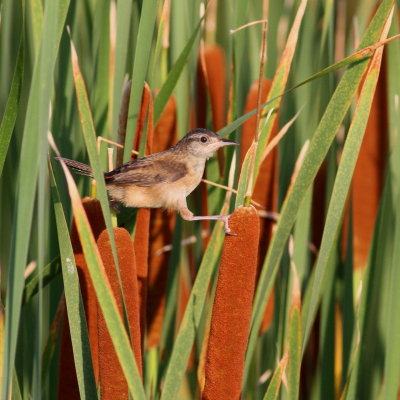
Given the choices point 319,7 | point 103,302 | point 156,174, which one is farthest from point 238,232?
point 319,7

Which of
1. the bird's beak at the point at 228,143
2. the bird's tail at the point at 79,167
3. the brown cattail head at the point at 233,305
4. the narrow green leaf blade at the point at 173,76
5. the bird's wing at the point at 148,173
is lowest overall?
the brown cattail head at the point at 233,305

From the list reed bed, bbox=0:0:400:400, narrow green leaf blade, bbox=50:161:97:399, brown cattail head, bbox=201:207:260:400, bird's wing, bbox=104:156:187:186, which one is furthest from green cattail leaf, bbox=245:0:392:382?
bird's wing, bbox=104:156:187:186

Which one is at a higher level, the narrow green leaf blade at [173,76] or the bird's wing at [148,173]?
the narrow green leaf blade at [173,76]

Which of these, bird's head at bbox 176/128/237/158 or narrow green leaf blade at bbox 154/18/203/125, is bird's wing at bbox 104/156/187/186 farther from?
narrow green leaf blade at bbox 154/18/203/125

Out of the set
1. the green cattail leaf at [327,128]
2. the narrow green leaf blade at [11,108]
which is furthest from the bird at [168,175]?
the narrow green leaf blade at [11,108]

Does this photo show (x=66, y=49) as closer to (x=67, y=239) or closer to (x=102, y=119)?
(x=102, y=119)

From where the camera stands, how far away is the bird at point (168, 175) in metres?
2.44

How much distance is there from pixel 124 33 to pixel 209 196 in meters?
0.78

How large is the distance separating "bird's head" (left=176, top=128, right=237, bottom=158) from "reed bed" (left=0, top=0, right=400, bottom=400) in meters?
0.06

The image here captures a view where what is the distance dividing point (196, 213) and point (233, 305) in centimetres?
128

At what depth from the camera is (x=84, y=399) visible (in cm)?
171

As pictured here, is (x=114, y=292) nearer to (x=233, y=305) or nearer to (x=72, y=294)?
(x=72, y=294)

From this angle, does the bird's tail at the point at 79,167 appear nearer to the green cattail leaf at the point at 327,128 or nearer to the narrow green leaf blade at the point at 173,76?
the narrow green leaf blade at the point at 173,76

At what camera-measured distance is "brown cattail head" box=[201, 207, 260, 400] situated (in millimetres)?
1724
